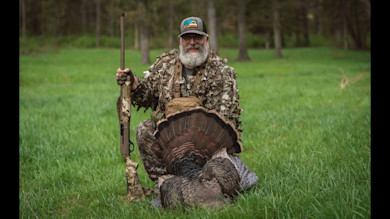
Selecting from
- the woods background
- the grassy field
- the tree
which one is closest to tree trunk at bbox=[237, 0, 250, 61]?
the woods background

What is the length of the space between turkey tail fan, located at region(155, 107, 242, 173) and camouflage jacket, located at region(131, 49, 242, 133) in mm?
313

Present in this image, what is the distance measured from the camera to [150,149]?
4016 millimetres

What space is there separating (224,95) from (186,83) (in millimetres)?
433

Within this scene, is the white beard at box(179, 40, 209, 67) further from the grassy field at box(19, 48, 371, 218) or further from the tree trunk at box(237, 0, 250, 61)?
the tree trunk at box(237, 0, 250, 61)

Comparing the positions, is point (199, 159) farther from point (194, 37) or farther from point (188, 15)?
point (188, 15)

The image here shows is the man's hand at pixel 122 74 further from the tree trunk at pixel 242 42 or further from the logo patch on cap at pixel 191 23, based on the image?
the tree trunk at pixel 242 42

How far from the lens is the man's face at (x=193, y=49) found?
12.6 feet

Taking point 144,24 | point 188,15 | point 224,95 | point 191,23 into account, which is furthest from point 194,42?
point 188,15

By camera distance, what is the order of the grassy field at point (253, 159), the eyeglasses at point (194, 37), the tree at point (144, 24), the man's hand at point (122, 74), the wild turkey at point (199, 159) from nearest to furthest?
the grassy field at point (253, 159) < the wild turkey at point (199, 159) < the man's hand at point (122, 74) < the eyeglasses at point (194, 37) < the tree at point (144, 24)

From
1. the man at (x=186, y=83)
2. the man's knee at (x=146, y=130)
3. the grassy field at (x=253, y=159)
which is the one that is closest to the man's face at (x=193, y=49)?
the man at (x=186, y=83)

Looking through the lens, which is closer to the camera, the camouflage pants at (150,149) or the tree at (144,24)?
the camouflage pants at (150,149)

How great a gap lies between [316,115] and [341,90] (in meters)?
4.44

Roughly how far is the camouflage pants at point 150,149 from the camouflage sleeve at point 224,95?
678 mm

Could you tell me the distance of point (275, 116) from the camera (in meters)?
A: 8.13
